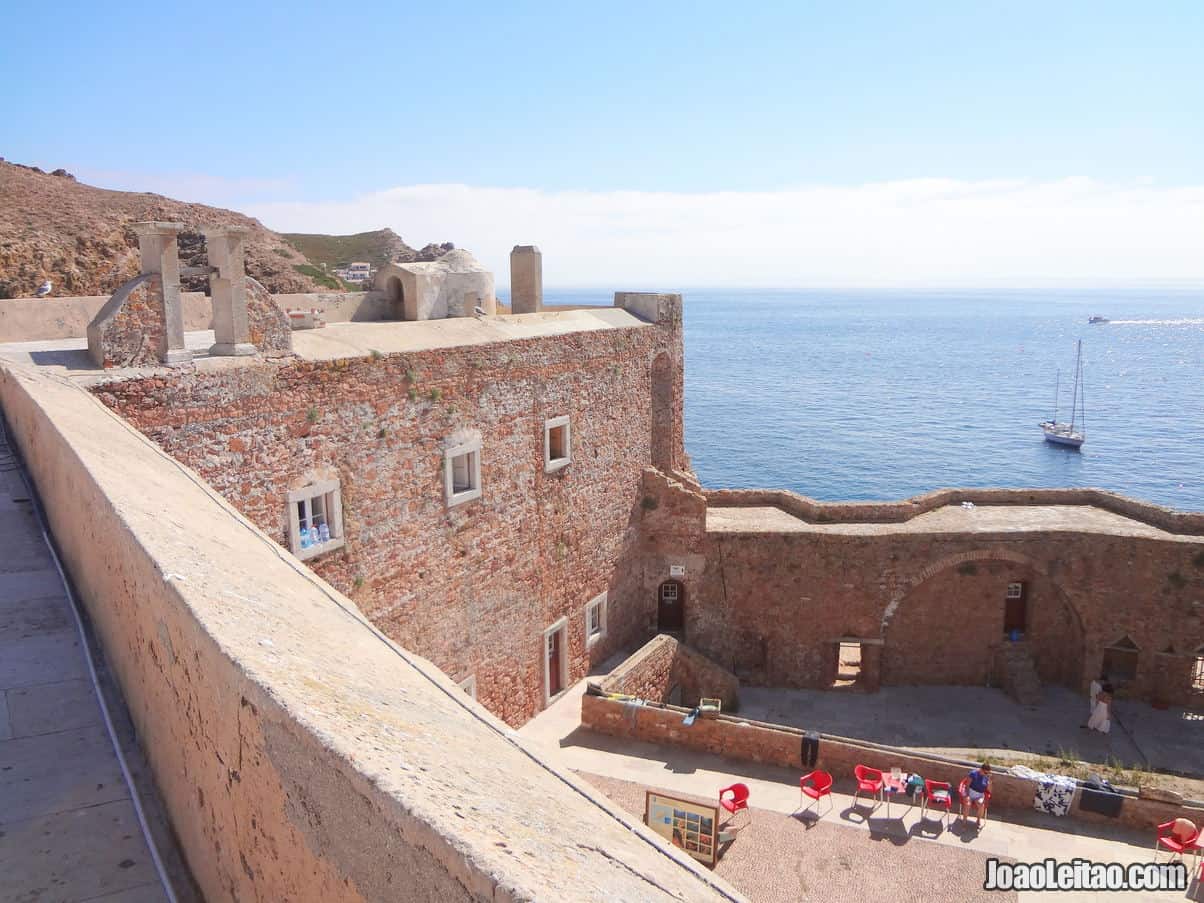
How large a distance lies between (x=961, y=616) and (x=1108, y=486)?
38.8 m

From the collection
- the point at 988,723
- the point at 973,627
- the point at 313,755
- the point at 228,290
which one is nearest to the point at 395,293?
the point at 228,290

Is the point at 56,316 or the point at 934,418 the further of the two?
the point at 934,418

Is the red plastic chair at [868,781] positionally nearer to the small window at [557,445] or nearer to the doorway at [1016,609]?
the small window at [557,445]

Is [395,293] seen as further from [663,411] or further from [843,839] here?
[843,839]

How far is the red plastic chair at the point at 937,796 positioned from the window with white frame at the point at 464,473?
31.2 ft

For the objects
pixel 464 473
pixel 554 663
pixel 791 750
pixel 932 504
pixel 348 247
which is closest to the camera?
pixel 464 473

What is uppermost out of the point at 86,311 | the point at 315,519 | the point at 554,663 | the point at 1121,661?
the point at 86,311

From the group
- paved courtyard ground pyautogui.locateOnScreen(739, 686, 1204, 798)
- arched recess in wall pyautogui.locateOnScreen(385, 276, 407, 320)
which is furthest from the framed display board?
arched recess in wall pyautogui.locateOnScreen(385, 276, 407, 320)

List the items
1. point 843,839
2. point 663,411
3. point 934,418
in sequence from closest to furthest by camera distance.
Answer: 1. point 843,839
2. point 663,411
3. point 934,418

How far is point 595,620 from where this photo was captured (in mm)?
21125

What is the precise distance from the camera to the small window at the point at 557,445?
18.4m

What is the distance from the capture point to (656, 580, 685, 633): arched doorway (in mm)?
22969

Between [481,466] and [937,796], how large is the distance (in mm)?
9859

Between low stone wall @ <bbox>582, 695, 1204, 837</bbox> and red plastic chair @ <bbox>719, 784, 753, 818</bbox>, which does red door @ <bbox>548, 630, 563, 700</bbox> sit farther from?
red plastic chair @ <bbox>719, 784, 753, 818</bbox>
